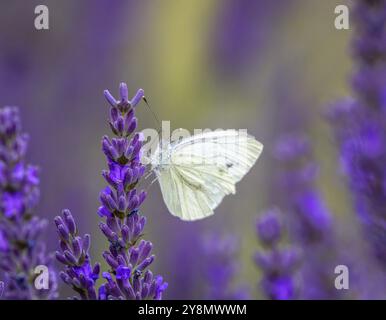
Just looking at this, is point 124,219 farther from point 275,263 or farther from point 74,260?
point 275,263

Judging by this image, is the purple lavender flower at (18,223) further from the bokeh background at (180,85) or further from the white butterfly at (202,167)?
the bokeh background at (180,85)

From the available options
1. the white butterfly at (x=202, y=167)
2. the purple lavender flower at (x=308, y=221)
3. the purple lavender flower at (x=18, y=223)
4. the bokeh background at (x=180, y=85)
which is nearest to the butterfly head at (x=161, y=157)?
the white butterfly at (x=202, y=167)

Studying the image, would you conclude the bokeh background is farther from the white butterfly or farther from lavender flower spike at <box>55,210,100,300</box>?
lavender flower spike at <box>55,210,100,300</box>

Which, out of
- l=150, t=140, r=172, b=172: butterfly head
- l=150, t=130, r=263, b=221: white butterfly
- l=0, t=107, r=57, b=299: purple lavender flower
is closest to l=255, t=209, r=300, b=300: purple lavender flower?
l=150, t=130, r=263, b=221: white butterfly

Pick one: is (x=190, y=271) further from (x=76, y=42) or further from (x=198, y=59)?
(x=198, y=59)

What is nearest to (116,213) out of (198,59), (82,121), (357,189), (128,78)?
(357,189)

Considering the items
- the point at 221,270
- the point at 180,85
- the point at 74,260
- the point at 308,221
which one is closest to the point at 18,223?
the point at 74,260
